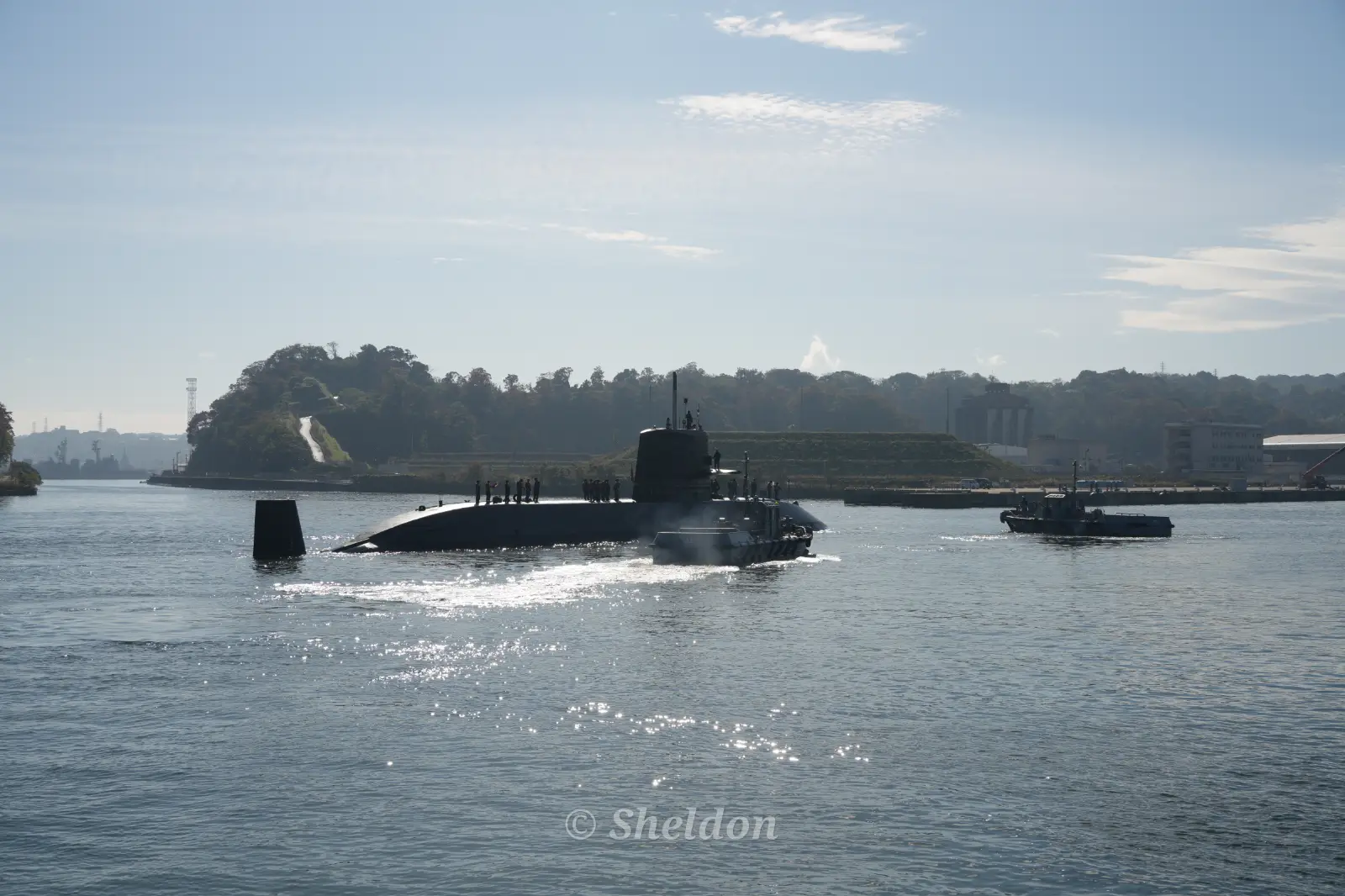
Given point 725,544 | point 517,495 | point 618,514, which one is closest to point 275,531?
point 517,495

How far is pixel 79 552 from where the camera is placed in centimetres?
6562

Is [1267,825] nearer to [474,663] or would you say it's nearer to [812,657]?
[812,657]

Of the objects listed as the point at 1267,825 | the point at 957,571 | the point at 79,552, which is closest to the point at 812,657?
the point at 1267,825

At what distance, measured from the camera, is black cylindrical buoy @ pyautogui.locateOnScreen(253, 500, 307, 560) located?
191 feet

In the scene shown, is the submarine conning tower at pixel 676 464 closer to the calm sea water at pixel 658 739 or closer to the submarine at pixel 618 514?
the submarine at pixel 618 514

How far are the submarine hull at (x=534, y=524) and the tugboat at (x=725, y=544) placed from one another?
174 centimetres

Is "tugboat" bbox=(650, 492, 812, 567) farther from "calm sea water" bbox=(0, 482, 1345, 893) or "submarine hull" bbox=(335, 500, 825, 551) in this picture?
"calm sea water" bbox=(0, 482, 1345, 893)

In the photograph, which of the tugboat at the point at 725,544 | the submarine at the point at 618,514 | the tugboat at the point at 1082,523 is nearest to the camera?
the tugboat at the point at 725,544

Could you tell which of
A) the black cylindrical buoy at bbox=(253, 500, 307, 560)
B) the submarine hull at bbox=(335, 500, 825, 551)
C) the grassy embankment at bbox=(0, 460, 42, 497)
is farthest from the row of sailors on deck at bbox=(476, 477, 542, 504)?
the grassy embankment at bbox=(0, 460, 42, 497)

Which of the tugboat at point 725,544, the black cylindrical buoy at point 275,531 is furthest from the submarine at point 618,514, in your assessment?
the black cylindrical buoy at point 275,531

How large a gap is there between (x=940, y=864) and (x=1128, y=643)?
21187 millimetres

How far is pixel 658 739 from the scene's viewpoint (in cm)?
2342

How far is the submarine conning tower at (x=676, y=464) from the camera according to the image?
6744cm

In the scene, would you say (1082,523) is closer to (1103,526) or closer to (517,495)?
(1103,526)
